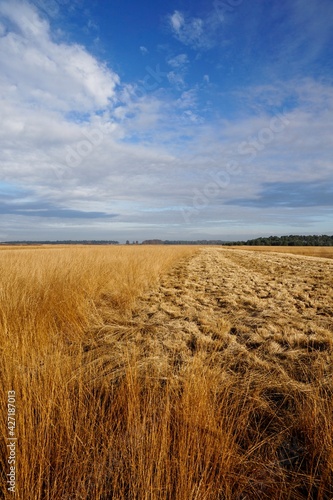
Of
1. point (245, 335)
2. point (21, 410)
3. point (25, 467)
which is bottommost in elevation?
point (245, 335)

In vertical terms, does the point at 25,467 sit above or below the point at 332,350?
above

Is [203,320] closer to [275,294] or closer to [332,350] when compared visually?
[332,350]

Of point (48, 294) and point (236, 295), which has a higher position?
point (48, 294)

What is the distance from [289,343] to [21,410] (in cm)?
356

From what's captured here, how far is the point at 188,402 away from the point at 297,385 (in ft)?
4.75

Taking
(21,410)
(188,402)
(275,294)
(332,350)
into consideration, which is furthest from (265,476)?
(275,294)

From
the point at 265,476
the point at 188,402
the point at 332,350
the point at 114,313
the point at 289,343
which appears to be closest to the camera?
the point at 265,476

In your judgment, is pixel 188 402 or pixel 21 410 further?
pixel 188 402

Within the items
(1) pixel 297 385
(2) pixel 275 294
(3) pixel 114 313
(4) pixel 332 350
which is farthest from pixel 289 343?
(2) pixel 275 294

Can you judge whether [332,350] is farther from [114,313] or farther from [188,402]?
[114,313]

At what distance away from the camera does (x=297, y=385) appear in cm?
243

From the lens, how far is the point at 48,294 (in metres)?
4.61

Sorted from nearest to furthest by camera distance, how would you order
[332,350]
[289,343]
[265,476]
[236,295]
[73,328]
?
1. [265,476]
2. [332,350]
3. [289,343]
4. [73,328]
5. [236,295]

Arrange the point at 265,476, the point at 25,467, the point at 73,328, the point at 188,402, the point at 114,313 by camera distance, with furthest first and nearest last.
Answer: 1. the point at 114,313
2. the point at 73,328
3. the point at 188,402
4. the point at 265,476
5. the point at 25,467
